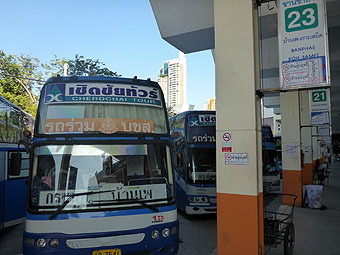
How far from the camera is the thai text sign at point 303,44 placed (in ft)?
14.3

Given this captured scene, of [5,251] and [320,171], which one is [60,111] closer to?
→ [5,251]

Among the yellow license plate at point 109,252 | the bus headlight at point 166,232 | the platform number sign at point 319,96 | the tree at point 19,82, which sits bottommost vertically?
the yellow license plate at point 109,252

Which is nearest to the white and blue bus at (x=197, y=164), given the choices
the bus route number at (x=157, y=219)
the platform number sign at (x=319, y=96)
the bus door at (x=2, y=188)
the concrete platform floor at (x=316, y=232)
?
the concrete platform floor at (x=316, y=232)

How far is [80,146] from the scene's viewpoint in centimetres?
410

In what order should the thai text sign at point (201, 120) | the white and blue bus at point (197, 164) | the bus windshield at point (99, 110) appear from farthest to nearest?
the thai text sign at point (201, 120)
the white and blue bus at point (197, 164)
the bus windshield at point (99, 110)

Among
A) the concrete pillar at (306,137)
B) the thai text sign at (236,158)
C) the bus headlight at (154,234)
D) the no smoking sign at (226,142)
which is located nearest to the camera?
the bus headlight at (154,234)

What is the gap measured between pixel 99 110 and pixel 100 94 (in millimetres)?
277

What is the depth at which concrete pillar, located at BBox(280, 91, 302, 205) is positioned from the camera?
414 inches

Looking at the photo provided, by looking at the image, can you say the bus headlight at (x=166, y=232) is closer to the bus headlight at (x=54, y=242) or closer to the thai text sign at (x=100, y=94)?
the bus headlight at (x=54, y=242)

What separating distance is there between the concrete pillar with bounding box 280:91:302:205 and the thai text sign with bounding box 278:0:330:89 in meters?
6.40

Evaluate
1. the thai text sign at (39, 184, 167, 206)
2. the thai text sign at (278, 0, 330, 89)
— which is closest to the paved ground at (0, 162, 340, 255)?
the thai text sign at (39, 184, 167, 206)

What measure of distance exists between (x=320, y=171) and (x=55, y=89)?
16773 mm

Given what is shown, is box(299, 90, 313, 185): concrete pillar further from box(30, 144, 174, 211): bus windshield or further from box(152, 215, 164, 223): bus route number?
Result: box(152, 215, 164, 223): bus route number

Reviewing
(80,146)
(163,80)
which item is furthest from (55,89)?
(163,80)
